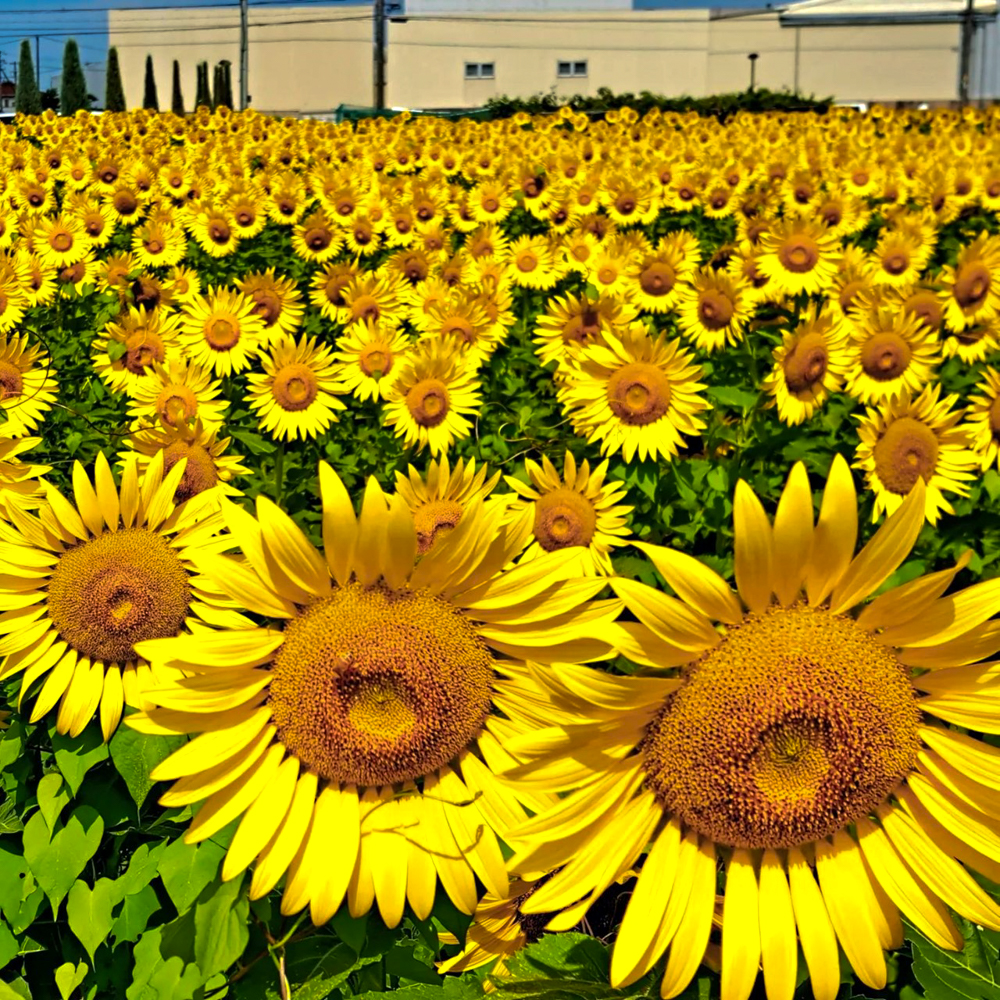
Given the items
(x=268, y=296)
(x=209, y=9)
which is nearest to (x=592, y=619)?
(x=268, y=296)

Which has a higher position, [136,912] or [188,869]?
[188,869]

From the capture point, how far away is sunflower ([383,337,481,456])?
15.0 ft

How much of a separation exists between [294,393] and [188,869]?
3.40 metres

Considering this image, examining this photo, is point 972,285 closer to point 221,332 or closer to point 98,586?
point 221,332

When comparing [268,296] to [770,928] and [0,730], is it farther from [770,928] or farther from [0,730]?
[770,928]

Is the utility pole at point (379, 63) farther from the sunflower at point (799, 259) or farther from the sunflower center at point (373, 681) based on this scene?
the sunflower center at point (373, 681)

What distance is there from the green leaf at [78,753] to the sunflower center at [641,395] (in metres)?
2.61

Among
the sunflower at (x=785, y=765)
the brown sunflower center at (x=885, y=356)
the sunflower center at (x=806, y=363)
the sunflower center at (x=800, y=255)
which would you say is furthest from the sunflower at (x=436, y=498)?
the sunflower center at (x=800, y=255)

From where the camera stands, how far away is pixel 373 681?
130 centimetres

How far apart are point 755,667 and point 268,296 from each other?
512 cm

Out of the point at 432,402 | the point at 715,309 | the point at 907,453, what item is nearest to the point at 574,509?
the point at 432,402

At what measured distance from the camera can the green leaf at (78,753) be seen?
182 centimetres

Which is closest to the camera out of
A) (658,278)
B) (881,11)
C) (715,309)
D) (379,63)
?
(715,309)

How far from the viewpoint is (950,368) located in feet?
19.7
